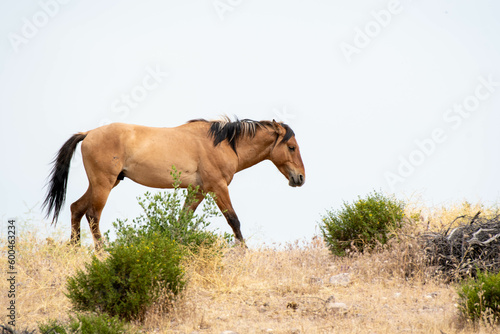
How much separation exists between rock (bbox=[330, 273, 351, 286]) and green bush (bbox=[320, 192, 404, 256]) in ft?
4.94

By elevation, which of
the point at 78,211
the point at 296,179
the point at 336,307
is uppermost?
the point at 296,179

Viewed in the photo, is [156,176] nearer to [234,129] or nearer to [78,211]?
[78,211]

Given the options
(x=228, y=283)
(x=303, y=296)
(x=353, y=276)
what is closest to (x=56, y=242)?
(x=228, y=283)

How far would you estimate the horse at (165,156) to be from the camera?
375 inches

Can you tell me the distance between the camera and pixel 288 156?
422 inches

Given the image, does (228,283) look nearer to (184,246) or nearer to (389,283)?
(184,246)

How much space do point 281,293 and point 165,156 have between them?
3947mm

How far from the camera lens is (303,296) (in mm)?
6844

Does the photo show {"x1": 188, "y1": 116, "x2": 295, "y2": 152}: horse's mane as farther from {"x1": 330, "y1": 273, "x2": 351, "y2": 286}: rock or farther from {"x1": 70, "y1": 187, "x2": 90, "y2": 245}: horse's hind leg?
{"x1": 330, "y1": 273, "x2": 351, "y2": 286}: rock

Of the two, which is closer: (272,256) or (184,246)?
(184,246)

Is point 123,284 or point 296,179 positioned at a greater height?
point 296,179

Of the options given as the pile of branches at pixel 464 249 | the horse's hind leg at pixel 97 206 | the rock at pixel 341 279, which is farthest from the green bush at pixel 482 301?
the horse's hind leg at pixel 97 206

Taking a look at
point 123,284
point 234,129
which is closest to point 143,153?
point 234,129

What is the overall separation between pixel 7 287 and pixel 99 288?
235 centimetres
